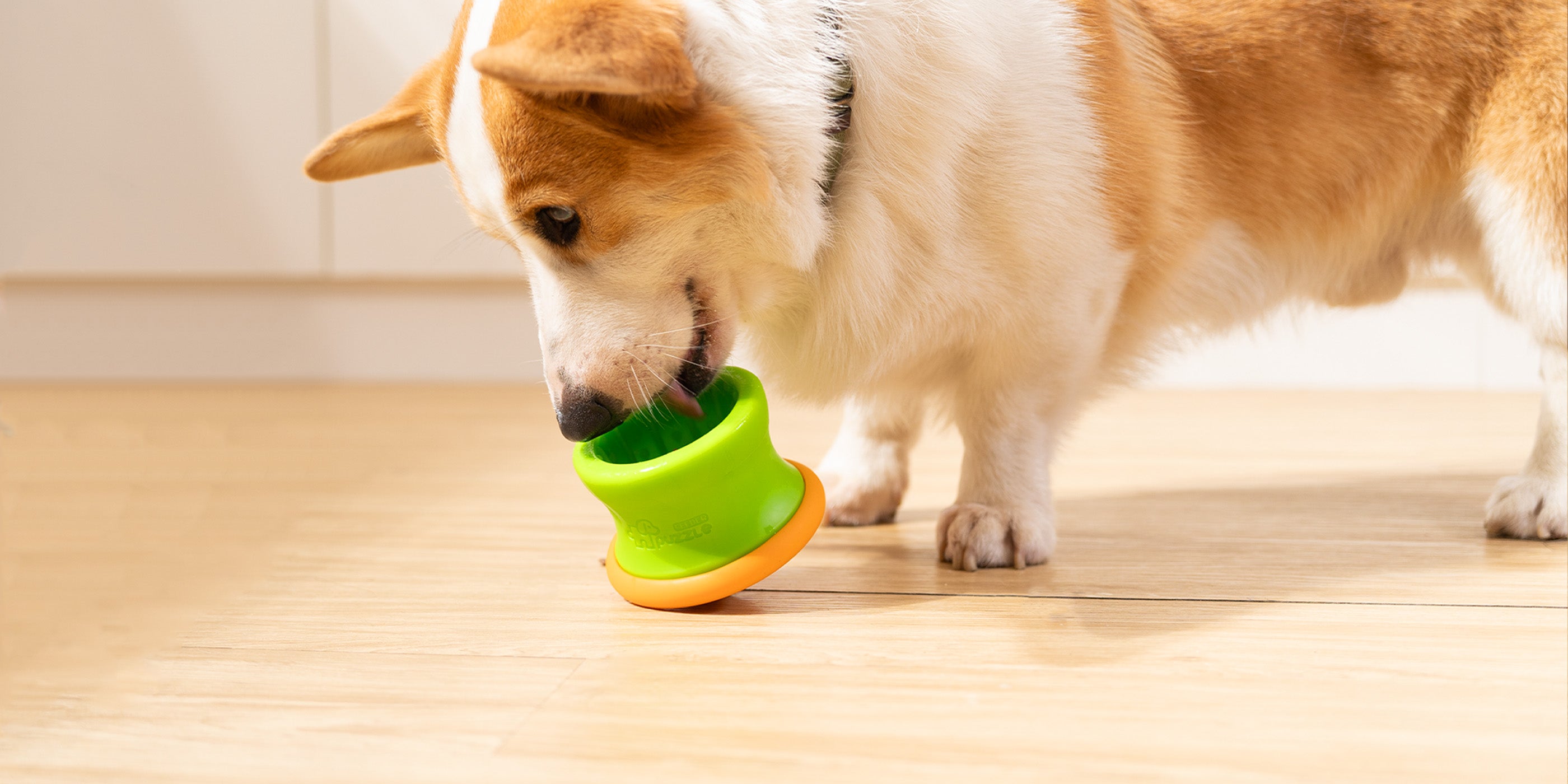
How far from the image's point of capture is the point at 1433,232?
5.07ft

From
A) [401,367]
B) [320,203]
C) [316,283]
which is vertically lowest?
[401,367]

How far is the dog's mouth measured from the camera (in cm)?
113

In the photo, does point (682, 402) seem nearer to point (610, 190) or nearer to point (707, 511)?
point (707, 511)

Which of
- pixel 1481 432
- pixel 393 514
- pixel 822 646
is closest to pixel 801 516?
pixel 822 646

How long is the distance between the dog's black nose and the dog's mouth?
66mm

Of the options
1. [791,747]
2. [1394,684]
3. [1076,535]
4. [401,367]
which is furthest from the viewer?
[401,367]

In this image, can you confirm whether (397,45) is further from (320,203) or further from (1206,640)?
(1206,640)

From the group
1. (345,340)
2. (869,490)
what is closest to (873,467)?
(869,490)

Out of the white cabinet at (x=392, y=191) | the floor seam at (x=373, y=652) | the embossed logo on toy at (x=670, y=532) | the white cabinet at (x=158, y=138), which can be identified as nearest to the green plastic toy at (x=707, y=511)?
the embossed logo on toy at (x=670, y=532)

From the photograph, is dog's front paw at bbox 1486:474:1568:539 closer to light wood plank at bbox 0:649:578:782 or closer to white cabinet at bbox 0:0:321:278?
light wood plank at bbox 0:649:578:782

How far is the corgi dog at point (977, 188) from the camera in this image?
1.04 meters

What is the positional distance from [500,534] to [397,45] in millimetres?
1544

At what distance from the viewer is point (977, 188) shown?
1.21 metres

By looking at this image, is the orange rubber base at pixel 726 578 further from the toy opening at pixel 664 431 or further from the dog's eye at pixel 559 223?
the dog's eye at pixel 559 223
